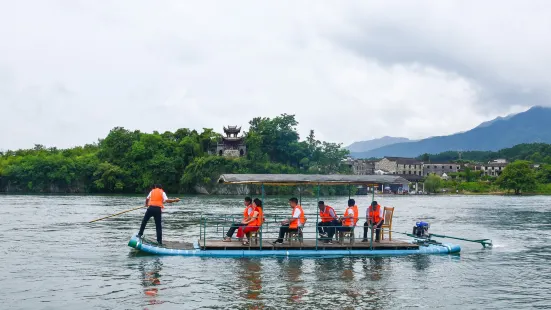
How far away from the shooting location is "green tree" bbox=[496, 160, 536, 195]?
414ft

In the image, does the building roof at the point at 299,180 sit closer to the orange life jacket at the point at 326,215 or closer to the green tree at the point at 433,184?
the orange life jacket at the point at 326,215

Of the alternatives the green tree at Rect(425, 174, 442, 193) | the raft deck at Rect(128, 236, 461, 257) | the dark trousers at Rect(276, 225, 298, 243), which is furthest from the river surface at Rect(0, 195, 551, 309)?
the green tree at Rect(425, 174, 442, 193)

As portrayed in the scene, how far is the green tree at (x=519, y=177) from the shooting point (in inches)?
4966

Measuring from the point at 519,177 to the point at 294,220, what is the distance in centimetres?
11835

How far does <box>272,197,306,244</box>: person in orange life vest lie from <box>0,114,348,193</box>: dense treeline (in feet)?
293

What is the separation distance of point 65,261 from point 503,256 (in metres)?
17.4

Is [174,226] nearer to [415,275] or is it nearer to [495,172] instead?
[415,275]

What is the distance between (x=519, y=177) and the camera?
415 feet

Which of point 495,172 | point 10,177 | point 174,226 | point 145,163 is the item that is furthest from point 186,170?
point 495,172

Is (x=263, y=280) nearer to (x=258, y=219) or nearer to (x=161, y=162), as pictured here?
(x=258, y=219)

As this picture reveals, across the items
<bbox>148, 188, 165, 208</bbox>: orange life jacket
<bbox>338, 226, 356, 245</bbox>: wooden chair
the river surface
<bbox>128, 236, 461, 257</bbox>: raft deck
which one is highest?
<bbox>148, 188, 165, 208</bbox>: orange life jacket

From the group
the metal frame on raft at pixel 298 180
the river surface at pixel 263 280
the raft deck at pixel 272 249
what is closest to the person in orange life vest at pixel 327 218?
the metal frame on raft at pixel 298 180

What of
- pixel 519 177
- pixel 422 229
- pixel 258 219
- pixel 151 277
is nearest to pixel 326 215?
pixel 258 219

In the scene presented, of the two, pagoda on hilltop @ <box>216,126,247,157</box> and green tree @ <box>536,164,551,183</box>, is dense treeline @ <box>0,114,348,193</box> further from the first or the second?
green tree @ <box>536,164,551,183</box>
